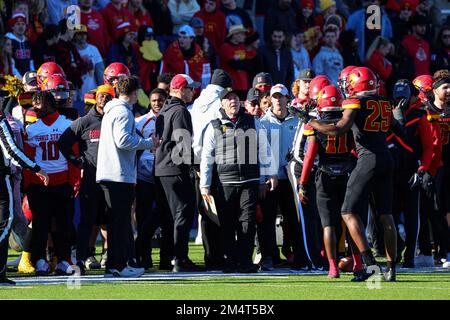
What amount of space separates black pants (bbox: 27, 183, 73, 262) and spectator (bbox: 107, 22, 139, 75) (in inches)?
255

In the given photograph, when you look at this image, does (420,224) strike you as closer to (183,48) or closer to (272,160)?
(272,160)

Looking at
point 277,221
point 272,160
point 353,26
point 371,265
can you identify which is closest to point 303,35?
point 353,26

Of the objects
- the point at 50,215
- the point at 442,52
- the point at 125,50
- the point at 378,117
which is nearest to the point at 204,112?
the point at 50,215

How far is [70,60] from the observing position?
1909 cm

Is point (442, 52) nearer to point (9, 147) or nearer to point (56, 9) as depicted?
point (56, 9)

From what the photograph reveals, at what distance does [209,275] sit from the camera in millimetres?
13836

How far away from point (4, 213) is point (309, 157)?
10.7ft

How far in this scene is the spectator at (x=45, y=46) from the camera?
18.9m

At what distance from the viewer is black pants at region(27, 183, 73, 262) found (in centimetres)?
1378

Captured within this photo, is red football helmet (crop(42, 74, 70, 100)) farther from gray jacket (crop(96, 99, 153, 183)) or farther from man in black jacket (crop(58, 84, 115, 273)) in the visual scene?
gray jacket (crop(96, 99, 153, 183))

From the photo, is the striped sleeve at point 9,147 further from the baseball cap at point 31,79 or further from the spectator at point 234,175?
the baseball cap at point 31,79

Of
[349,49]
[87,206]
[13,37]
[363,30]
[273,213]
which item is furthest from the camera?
[363,30]

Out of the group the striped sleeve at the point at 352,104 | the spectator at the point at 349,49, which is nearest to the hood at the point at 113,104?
the striped sleeve at the point at 352,104
